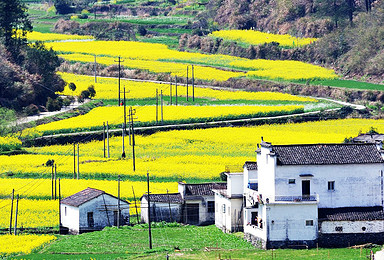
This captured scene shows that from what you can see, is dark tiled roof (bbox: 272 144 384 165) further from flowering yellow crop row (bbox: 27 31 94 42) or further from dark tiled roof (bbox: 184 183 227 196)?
flowering yellow crop row (bbox: 27 31 94 42)

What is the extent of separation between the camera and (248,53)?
156m

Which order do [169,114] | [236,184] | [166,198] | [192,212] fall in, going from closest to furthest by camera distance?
1. [236,184]
2. [166,198]
3. [192,212]
4. [169,114]

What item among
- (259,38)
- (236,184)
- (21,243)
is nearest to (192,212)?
(236,184)

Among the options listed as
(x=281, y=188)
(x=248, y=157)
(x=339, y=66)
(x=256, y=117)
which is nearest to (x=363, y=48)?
(x=339, y=66)

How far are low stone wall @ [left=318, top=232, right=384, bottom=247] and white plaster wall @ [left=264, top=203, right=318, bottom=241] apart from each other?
550 millimetres

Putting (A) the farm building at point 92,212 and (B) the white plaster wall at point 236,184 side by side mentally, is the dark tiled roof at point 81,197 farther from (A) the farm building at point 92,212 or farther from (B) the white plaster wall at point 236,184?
(B) the white plaster wall at point 236,184

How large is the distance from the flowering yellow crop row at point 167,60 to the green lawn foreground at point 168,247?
66.3 metres

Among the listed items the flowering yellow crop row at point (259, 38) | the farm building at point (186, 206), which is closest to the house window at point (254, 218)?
the farm building at point (186, 206)

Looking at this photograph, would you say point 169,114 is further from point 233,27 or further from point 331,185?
point 233,27

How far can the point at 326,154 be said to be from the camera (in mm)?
67812

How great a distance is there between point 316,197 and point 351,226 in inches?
103

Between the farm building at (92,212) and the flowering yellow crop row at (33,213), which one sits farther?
the flowering yellow crop row at (33,213)

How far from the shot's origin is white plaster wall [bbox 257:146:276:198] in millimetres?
66688

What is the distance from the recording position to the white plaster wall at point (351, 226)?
214 feet
